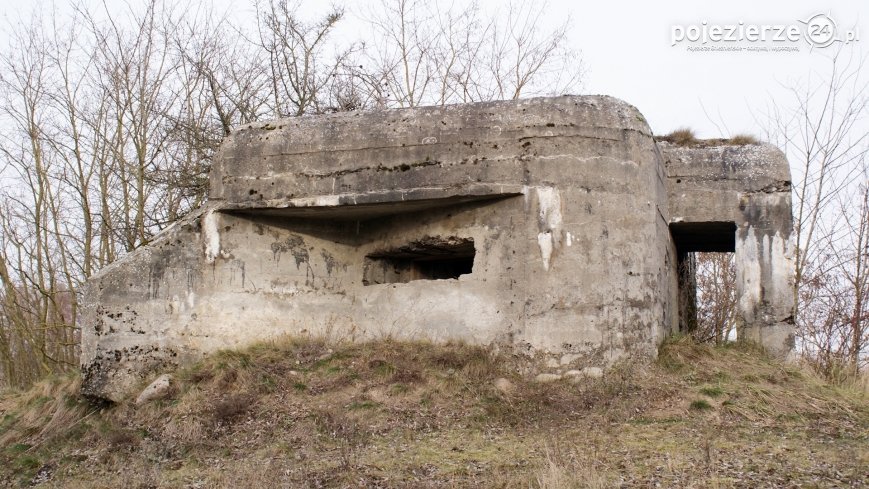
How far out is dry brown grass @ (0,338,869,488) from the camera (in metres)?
6.35

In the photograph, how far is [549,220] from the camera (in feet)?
28.3

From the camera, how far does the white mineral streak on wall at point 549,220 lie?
858cm

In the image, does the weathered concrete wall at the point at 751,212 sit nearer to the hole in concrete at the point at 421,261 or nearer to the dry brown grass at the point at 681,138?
the dry brown grass at the point at 681,138

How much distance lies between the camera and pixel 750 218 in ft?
32.0

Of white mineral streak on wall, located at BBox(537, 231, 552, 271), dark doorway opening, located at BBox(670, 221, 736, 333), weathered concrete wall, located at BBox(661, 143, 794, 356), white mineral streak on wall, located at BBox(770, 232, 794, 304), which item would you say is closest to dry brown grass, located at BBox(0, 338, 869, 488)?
weathered concrete wall, located at BBox(661, 143, 794, 356)

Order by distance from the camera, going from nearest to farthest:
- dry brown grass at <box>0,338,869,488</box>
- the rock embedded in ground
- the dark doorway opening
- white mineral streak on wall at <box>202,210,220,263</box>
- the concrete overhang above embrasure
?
1. dry brown grass at <box>0,338,869,488</box>
2. the rock embedded in ground
3. the concrete overhang above embrasure
4. white mineral streak on wall at <box>202,210,220,263</box>
5. the dark doorway opening

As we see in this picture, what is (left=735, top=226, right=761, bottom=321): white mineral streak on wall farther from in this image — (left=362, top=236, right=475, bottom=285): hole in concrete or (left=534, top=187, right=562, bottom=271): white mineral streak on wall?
(left=362, top=236, right=475, bottom=285): hole in concrete

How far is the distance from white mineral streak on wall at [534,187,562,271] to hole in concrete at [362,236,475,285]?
84 cm

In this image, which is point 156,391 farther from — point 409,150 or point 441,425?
point 409,150

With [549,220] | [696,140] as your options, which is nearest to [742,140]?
[696,140]

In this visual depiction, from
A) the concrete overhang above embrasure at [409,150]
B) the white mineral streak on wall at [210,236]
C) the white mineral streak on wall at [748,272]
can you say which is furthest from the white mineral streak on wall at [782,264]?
the white mineral streak on wall at [210,236]

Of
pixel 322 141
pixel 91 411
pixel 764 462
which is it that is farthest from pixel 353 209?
pixel 764 462

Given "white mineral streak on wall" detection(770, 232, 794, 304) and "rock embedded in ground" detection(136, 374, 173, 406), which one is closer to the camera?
"rock embedded in ground" detection(136, 374, 173, 406)

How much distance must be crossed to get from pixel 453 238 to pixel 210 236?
8.55 ft
